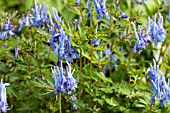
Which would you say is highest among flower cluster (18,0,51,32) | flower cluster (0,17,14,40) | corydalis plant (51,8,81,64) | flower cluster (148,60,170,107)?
flower cluster (18,0,51,32)

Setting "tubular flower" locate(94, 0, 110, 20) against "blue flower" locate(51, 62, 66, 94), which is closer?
"blue flower" locate(51, 62, 66, 94)

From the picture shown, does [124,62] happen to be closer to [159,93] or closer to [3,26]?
[159,93]

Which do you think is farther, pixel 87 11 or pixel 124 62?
pixel 124 62

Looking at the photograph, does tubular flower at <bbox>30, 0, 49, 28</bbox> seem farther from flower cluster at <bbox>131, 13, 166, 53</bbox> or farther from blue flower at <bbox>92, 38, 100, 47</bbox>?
flower cluster at <bbox>131, 13, 166, 53</bbox>

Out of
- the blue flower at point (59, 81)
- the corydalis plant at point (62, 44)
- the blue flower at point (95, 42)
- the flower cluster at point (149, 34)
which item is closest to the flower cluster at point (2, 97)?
the blue flower at point (59, 81)

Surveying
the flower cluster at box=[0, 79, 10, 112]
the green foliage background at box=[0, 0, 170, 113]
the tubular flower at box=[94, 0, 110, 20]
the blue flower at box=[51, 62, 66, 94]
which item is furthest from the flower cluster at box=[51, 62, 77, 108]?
the tubular flower at box=[94, 0, 110, 20]

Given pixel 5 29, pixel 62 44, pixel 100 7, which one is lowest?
pixel 62 44

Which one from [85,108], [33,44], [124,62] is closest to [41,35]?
[33,44]

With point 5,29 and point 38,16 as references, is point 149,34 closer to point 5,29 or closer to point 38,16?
point 38,16

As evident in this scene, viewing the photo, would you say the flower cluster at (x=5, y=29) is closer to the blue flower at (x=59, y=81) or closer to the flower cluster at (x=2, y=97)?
the blue flower at (x=59, y=81)

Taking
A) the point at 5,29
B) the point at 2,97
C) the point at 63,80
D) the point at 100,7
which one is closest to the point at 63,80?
the point at 63,80

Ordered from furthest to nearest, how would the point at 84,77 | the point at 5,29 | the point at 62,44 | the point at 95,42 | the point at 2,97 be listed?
the point at 5,29
the point at 84,77
the point at 95,42
the point at 62,44
the point at 2,97
